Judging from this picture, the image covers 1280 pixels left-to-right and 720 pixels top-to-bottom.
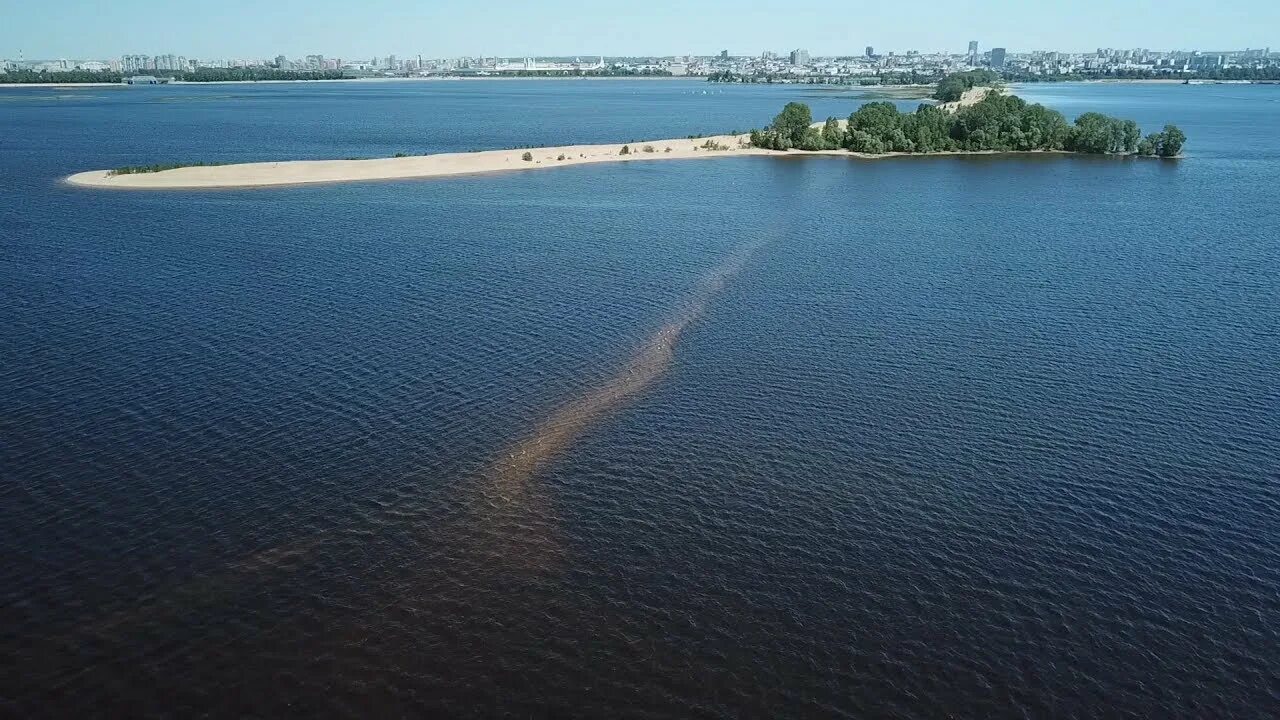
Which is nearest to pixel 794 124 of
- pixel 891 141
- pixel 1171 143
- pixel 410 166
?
pixel 891 141

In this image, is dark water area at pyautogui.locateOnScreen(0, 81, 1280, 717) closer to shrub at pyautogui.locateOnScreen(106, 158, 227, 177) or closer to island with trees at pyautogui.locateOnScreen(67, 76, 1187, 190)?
shrub at pyautogui.locateOnScreen(106, 158, 227, 177)

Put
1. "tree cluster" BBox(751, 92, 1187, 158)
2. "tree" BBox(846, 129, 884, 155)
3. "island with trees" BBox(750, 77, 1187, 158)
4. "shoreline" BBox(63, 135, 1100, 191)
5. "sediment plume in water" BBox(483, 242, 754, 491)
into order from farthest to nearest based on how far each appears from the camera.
→ "tree" BBox(846, 129, 884, 155)
"tree cluster" BBox(751, 92, 1187, 158)
"island with trees" BBox(750, 77, 1187, 158)
"shoreline" BBox(63, 135, 1100, 191)
"sediment plume in water" BBox(483, 242, 754, 491)

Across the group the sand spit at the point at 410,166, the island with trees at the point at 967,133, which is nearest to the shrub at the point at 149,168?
the sand spit at the point at 410,166

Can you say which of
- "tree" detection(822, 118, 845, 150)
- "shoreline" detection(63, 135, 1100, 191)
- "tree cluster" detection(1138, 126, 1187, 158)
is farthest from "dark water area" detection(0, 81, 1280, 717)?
"tree" detection(822, 118, 845, 150)

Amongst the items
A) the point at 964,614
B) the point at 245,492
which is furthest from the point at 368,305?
the point at 964,614

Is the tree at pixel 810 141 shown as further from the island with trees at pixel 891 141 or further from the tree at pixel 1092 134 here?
the tree at pixel 1092 134

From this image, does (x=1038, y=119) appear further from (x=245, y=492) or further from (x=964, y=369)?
(x=245, y=492)
